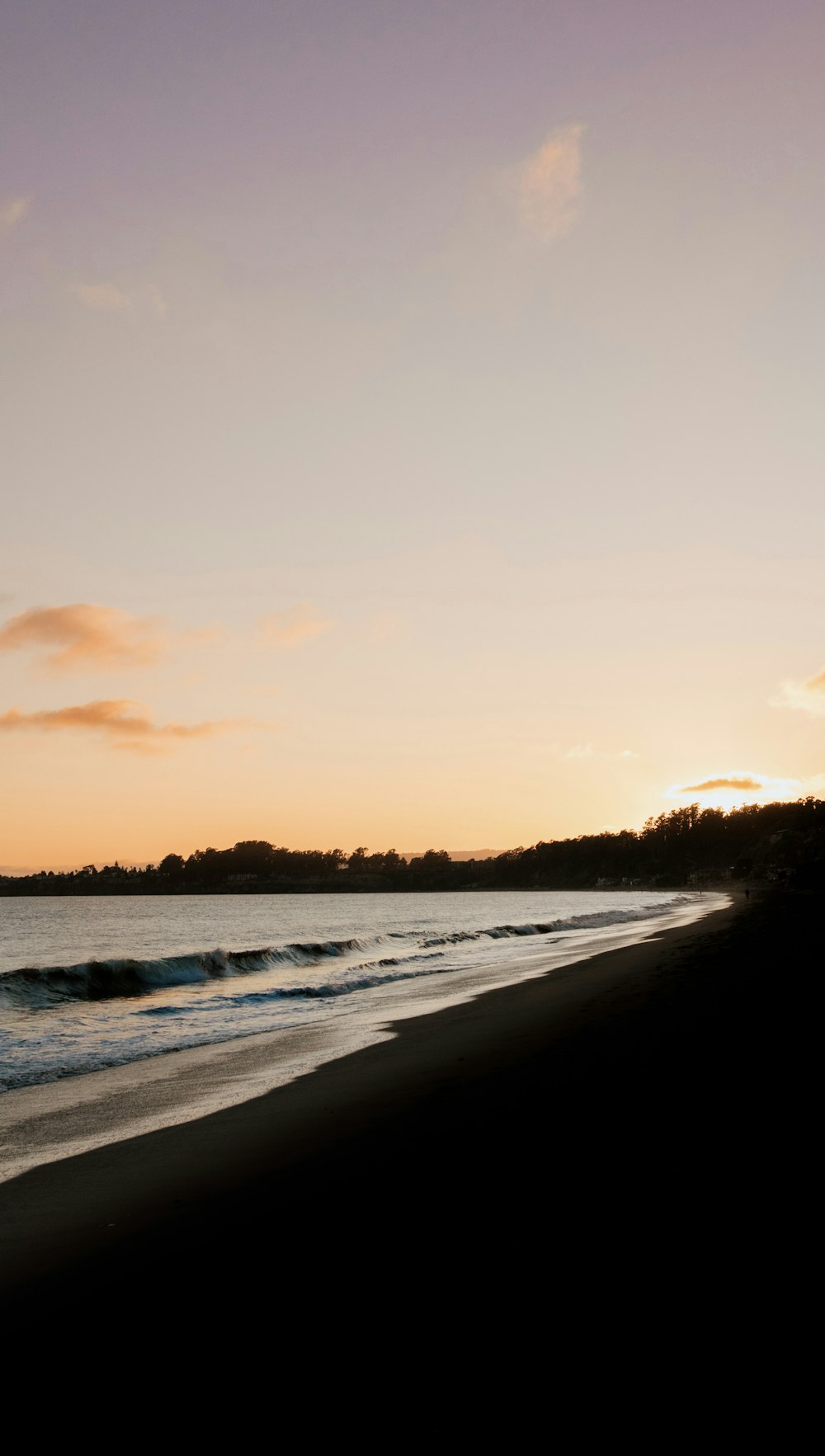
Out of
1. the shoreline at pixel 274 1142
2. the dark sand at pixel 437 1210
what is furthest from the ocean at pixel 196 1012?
the dark sand at pixel 437 1210

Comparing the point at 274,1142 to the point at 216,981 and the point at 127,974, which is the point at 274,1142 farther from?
the point at 127,974

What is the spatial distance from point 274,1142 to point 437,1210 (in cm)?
282

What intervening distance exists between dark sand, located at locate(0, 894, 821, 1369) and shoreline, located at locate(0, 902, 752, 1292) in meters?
0.03

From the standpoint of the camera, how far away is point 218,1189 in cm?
627

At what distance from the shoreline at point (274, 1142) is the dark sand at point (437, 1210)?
0.10 feet

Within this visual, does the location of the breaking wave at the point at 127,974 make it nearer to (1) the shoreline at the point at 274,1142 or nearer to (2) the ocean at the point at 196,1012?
(2) the ocean at the point at 196,1012

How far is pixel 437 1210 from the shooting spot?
5.29 metres

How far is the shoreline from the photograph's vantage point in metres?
5.50

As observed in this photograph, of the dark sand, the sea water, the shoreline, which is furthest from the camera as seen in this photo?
the sea water

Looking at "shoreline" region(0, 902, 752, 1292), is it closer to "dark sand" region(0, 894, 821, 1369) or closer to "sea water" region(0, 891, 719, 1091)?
"dark sand" region(0, 894, 821, 1369)

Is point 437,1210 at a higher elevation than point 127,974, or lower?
higher

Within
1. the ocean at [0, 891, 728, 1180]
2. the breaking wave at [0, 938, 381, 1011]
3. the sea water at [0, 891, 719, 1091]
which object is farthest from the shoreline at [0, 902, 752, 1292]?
the breaking wave at [0, 938, 381, 1011]

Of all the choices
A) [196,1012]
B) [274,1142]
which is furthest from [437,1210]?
[196,1012]

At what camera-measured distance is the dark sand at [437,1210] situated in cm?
392
